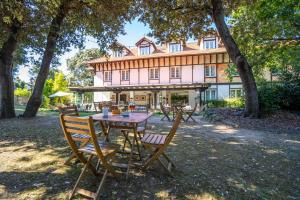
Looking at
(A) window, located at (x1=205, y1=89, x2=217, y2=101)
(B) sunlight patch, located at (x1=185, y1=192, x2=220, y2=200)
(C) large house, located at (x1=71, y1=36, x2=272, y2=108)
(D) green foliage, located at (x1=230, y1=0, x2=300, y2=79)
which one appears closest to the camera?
(B) sunlight patch, located at (x1=185, y1=192, x2=220, y2=200)

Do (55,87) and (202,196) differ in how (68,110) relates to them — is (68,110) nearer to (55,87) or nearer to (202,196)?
(202,196)

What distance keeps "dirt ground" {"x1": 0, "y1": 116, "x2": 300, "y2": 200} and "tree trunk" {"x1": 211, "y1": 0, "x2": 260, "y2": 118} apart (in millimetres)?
4441

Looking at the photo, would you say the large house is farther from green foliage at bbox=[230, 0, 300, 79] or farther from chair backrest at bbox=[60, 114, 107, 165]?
chair backrest at bbox=[60, 114, 107, 165]

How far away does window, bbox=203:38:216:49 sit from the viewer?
23.1m

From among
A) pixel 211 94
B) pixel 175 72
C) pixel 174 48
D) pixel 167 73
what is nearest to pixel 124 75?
pixel 167 73

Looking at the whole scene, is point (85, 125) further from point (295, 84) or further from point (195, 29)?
point (295, 84)

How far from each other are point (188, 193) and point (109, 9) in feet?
29.5

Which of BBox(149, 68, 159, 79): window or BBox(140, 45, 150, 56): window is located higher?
BBox(140, 45, 150, 56): window

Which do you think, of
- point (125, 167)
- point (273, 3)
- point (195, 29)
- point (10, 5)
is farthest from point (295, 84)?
point (10, 5)

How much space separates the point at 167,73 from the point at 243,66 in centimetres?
1496

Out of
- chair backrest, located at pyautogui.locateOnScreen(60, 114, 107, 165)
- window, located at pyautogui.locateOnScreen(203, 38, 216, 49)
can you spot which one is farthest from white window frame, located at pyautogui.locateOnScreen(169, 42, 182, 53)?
chair backrest, located at pyautogui.locateOnScreen(60, 114, 107, 165)

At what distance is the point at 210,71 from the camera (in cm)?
2281

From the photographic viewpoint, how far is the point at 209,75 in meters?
22.9

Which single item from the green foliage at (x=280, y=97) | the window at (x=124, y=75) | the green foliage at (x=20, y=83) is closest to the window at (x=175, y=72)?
the window at (x=124, y=75)
